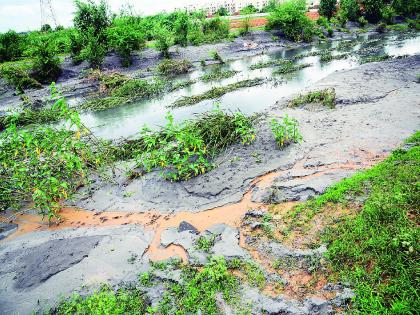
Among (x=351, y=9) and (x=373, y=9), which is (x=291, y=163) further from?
(x=373, y=9)

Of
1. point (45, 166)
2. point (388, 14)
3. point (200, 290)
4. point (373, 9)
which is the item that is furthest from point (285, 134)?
point (373, 9)

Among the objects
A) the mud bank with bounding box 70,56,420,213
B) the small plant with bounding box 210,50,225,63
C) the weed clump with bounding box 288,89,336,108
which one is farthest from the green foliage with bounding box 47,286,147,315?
the small plant with bounding box 210,50,225,63

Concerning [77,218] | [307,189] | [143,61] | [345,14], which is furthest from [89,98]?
[345,14]

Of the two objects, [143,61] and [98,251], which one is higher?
[143,61]

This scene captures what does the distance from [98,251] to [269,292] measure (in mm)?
2945

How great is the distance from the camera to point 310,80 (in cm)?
1588

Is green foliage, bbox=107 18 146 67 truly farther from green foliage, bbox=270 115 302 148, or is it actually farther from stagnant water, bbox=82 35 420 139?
green foliage, bbox=270 115 302 148

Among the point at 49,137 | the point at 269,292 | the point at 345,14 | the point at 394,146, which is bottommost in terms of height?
the point at 269,292

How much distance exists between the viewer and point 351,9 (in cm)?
3706

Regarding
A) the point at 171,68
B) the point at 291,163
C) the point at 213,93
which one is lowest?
the point at 291,163

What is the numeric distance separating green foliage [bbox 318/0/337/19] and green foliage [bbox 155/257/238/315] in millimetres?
43535

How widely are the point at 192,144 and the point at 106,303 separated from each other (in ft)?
13.1

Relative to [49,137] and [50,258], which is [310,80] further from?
[50,258]

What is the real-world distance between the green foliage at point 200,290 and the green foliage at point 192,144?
286cm
